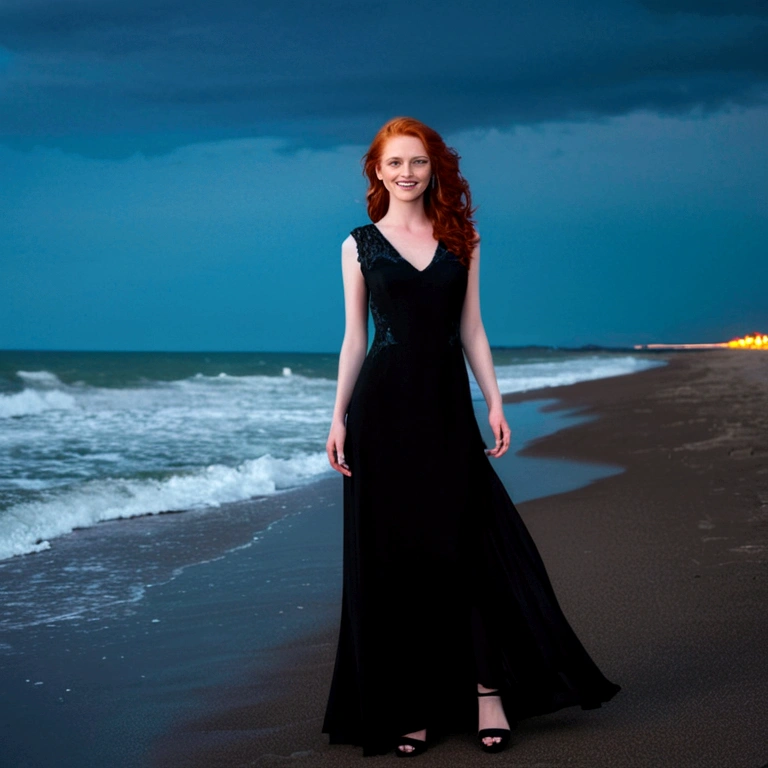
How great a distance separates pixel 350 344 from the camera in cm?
302

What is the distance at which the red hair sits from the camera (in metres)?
3.01

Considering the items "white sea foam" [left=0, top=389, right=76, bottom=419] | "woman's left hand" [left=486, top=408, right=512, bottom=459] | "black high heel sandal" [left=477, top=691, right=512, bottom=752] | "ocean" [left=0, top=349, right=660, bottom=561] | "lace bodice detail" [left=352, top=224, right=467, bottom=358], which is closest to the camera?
"black high heel sandal" [left=477, top=691, right=512, bottom=752]

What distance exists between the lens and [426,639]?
2.88m

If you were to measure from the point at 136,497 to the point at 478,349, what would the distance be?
525cm

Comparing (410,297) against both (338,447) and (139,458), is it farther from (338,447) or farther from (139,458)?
(139,458)

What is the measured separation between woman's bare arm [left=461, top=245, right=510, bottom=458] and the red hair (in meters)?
0.07

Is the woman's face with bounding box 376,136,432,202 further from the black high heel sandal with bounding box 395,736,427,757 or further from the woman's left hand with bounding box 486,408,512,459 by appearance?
the black high heel sandal with bounding box 395,736,427,757

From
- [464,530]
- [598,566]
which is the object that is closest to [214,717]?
[464,530]

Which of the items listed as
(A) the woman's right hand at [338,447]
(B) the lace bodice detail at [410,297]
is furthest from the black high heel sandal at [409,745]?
(B) the lace bodice detail at [410,297]

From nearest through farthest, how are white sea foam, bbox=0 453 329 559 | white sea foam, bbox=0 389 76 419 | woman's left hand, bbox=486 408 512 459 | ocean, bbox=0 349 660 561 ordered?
woman's left hand, bbox=486 408 512 459, white sea foam, bbox=0 453 329 559, ocean, bbox=0 349 660 561, white sea foam, bbox=0 389 76 419

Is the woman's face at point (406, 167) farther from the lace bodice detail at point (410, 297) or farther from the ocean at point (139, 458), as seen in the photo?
the ocean at point (139, 458)

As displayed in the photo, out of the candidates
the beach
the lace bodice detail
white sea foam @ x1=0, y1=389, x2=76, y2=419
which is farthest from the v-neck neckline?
white sea foam @ x1=0, y1=389, x2=76, y2=419

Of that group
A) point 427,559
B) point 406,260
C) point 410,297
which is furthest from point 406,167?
point 427,559

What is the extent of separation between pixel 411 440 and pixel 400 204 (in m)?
0.75
